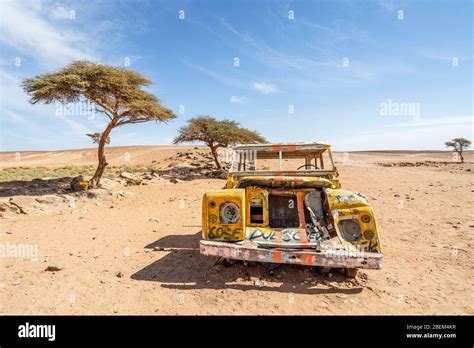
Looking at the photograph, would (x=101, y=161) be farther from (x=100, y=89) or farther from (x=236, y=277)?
(x=236, y=277)

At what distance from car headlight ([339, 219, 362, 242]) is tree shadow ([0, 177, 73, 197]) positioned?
11941 mm

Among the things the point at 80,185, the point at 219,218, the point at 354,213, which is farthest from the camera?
the point at 80,185

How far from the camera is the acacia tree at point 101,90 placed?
1246 centimetres

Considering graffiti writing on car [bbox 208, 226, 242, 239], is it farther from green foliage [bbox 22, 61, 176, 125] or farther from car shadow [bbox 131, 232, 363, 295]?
green foliage [bbox 22, 61, 176, 125]

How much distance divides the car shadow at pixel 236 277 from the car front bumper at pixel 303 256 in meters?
0.45

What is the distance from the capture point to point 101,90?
13344 mm

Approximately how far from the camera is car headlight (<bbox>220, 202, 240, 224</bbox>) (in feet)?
13.7

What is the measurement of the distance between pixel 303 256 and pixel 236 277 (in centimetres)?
110

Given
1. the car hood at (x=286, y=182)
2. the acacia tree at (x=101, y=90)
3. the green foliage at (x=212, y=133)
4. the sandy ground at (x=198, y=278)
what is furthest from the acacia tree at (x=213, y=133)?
the car hood at (x=286, y=182)

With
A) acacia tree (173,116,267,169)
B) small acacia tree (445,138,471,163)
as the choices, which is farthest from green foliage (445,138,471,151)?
acacia tree (173,116,267,169)

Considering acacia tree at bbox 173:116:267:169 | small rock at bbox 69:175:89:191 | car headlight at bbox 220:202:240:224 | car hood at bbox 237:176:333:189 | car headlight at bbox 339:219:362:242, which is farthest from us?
acacia tree at bbox 173:116:267:169

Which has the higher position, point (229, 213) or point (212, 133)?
point (212, 133)
